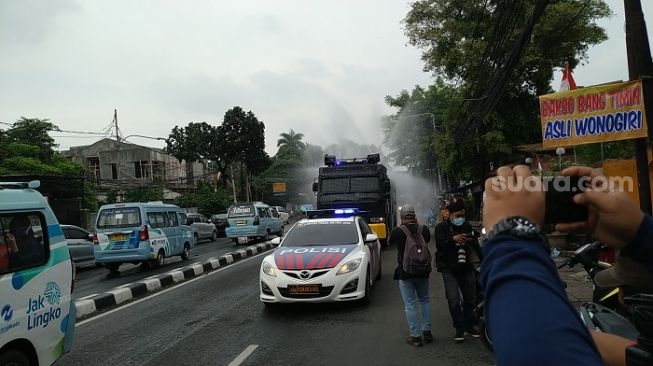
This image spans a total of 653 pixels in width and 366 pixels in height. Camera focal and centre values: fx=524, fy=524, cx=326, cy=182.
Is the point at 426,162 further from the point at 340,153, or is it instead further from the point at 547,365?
the point at 547,365

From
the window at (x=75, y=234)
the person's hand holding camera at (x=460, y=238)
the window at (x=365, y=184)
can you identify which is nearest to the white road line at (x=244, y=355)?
the person's hand holding camera at (x=460, y=238)

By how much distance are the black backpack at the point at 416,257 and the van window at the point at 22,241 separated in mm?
3972

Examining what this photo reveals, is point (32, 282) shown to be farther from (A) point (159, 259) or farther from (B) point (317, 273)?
(A) point (159, 259)

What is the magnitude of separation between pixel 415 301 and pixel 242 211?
19.2 meters

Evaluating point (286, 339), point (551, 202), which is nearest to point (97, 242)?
point (286, 339)

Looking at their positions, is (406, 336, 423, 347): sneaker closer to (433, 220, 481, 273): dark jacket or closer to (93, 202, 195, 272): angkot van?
(433, 220, 481, 273): dark jacket

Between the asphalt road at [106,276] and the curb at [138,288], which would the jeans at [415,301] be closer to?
the curb at [138,288]

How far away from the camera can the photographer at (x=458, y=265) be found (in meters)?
6.37

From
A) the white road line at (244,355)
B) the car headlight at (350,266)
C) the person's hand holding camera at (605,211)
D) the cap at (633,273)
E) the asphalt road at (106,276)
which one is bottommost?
the asphalt road at (106,276)

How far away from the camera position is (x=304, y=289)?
7.99 m

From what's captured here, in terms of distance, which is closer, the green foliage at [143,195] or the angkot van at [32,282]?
the angkot van at [32,282]

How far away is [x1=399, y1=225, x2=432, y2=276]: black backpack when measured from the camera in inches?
252

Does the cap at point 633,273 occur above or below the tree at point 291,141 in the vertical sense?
below

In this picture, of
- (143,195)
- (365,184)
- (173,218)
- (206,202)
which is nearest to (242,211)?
(173,218)
